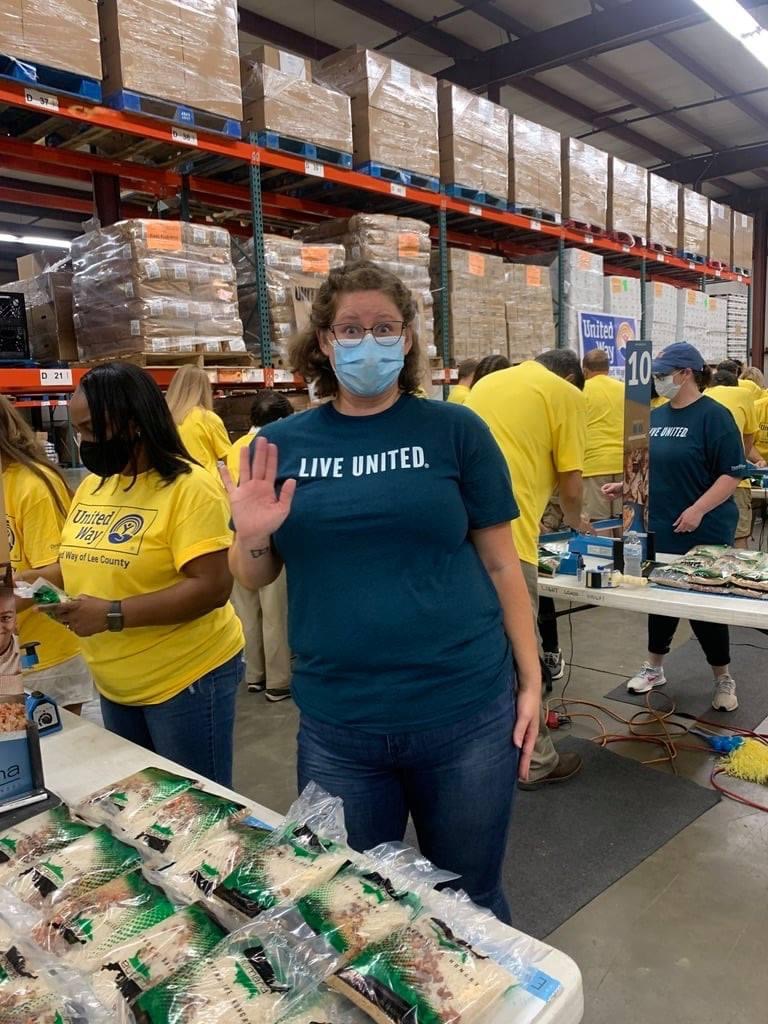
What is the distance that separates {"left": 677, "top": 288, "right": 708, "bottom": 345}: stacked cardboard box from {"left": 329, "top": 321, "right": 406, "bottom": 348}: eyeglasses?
8.41 m

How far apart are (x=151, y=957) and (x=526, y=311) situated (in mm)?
6024

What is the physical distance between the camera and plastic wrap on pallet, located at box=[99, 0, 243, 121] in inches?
138

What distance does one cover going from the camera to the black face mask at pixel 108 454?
68.2 inches

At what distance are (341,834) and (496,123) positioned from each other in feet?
19.1

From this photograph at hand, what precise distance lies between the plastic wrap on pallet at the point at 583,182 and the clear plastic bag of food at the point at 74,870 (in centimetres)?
680

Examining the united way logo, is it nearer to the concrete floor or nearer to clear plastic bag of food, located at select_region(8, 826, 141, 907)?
clear plastic bag of food, located at select_region(8, 826, 141, 907)

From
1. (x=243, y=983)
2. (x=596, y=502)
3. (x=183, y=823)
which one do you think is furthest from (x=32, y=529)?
Result: (x=596, y=502)

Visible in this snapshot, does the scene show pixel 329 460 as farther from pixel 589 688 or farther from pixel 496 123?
pixel 496 123

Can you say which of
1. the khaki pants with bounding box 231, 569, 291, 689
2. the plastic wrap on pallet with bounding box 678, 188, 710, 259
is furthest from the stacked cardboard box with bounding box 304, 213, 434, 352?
the plastic wrap on pallet with bounding box 678, 188, 710, 259

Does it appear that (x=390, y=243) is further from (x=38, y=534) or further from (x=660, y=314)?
(x=660, y=314)

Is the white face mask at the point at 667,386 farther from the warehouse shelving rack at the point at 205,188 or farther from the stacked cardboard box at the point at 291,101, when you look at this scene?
the stacked cardboard box at the point at 291,101

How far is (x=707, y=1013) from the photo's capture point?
1967 millimetres

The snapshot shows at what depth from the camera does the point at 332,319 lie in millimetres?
1403

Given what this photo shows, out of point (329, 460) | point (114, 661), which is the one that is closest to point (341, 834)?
point (329, 460)
